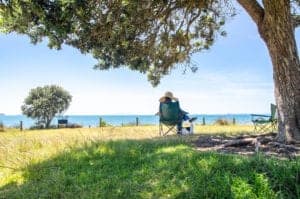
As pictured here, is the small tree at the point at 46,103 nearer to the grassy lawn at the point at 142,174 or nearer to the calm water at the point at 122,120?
the calm water at the point at 122,120

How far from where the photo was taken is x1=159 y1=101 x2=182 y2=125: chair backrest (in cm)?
1273

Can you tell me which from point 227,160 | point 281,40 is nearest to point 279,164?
point 227,160

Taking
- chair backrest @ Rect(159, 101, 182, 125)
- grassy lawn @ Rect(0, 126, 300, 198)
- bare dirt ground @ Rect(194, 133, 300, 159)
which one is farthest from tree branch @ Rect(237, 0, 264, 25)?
chair backrest @ Rect(159, 101, 182, 125)

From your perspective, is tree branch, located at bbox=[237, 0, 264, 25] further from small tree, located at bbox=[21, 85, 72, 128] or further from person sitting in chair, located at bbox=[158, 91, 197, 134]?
small tree, located at bbox=[21, 85, 72, 128]

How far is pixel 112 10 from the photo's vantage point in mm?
10227

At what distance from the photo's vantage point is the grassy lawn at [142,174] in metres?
5.04

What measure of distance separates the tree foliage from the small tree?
32.1 meters

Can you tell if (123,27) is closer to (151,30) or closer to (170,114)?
(151,30)

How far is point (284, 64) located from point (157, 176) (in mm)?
4298

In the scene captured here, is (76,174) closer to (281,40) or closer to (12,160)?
(12,160)

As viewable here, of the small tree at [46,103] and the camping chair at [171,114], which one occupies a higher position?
the small tree at [46,103]

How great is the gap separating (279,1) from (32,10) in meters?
5.05

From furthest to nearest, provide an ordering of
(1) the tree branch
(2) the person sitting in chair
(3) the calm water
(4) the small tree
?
(4) the small tree < (3) the calm water < (2) the person sitting in chair < (1) the tree branch

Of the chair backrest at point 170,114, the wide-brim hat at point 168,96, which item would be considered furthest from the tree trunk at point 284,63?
the wide-brim hat at point 168,96
